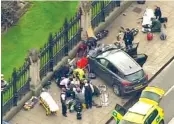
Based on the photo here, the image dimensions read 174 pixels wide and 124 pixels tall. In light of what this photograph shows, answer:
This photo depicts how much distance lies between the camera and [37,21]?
173 feet

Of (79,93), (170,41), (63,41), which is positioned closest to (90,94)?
(79,93)

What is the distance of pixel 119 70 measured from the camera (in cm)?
4716

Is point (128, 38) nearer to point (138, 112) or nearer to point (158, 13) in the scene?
point (158, 13)

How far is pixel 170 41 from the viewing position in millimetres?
51844

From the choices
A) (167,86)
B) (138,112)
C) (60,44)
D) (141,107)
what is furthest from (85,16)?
(138,112)

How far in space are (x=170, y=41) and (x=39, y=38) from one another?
24.3 feet

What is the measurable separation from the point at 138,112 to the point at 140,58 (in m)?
5.77

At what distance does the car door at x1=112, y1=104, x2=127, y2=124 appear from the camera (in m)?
44.9

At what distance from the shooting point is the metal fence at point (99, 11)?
51.8m

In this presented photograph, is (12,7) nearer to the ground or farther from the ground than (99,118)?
farther from the ground

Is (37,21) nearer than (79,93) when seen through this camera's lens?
No

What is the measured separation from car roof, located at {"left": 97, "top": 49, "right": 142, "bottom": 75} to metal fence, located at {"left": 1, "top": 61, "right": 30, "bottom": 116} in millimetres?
4299

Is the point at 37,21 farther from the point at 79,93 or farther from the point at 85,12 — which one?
the point at 79,93

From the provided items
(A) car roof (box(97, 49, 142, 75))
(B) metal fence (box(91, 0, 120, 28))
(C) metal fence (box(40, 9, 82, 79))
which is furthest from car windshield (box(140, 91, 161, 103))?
(B) metal fence (box(91, 0, 120, 28))
